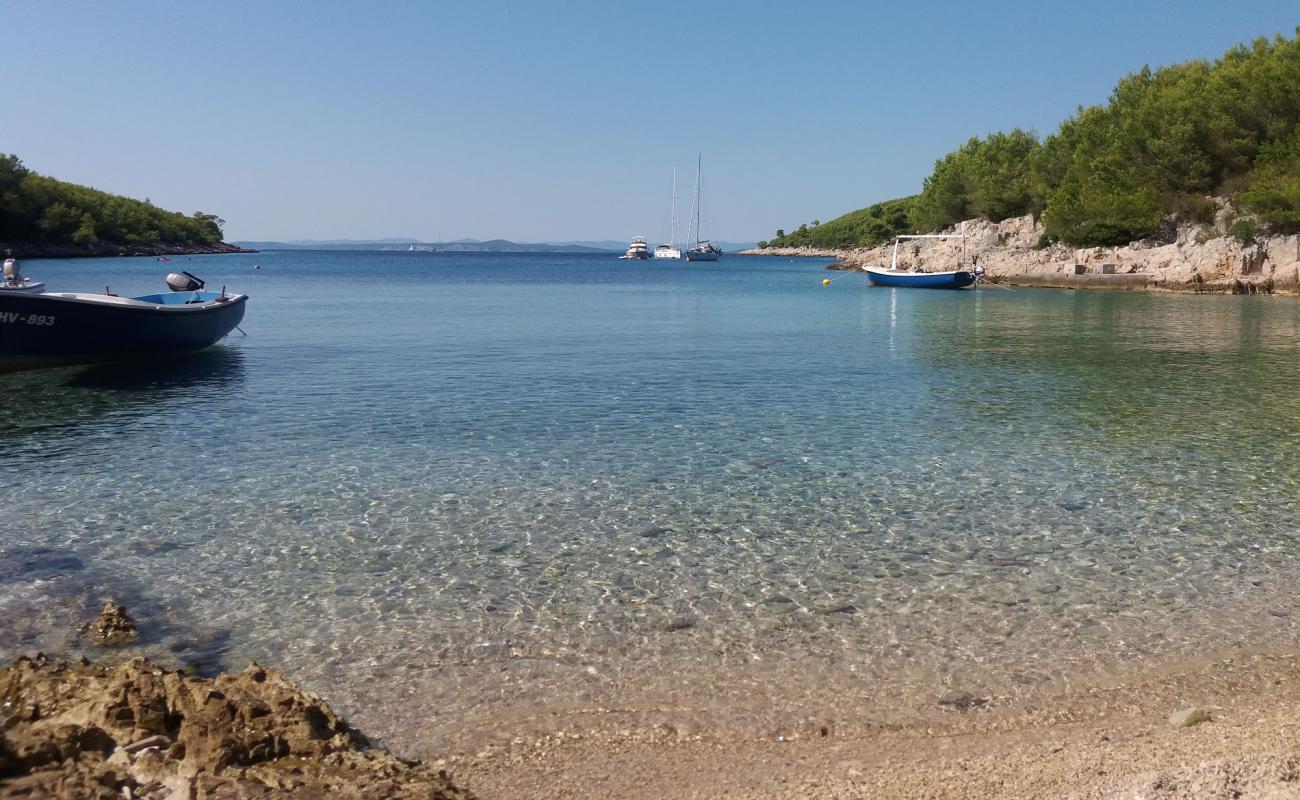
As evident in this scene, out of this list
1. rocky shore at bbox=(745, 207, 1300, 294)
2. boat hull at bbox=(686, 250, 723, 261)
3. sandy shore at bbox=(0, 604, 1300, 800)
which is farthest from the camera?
boat hull at bbox=(686, 250, 723, 261)

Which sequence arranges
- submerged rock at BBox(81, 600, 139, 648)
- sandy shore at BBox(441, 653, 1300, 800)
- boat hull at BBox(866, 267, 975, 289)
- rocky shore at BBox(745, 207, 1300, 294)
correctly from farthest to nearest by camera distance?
boat hull at BBox(866, 267, 975, 289), rocky shore at BBox(745, 207, 1300, 294), submerged rock at BBox(81, 600, 139, 648), sandy shore at BBox(441, 653, 1300, 800)

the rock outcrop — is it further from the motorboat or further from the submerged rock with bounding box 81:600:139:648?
the motorboat

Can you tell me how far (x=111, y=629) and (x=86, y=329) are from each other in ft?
48.0

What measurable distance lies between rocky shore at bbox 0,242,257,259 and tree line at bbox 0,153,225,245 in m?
0.94

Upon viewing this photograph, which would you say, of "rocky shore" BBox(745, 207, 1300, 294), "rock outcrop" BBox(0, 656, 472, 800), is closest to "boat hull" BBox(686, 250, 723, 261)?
"rocky shore" BBox(745, 207, 1300, 294)

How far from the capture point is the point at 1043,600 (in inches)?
261

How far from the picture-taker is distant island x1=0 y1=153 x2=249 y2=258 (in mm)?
113625

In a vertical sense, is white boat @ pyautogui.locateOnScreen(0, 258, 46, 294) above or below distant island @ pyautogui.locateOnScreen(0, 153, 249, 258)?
below

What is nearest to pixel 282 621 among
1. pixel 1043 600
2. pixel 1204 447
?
pixel 1043 600

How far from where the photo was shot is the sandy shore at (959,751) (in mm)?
4098

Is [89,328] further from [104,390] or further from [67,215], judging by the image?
[67,215]

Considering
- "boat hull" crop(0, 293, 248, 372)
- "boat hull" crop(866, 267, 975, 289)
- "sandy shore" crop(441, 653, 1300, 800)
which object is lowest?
"sandy shore" crop(441, 653, 1300, 800)

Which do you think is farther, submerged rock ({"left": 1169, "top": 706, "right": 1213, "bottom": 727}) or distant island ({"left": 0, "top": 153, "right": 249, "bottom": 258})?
distant island ({"left": 0, "top": 153, "right": 249, "bottom": 258})

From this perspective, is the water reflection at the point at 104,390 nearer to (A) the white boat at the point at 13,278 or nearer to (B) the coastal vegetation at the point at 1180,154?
(A) the white boat at the point at 13,278
